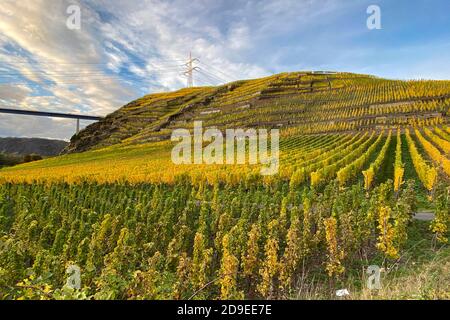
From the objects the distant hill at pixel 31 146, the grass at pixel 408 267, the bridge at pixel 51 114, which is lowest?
the grass at pixel 408 267

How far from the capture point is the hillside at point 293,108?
59.1 metres

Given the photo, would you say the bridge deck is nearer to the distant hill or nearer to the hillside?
the hillside

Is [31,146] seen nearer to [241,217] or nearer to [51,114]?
[51,114]

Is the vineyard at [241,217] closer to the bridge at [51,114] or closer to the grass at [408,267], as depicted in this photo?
the grass at [408,267]

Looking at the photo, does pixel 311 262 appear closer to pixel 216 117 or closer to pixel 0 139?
pixel 216 117

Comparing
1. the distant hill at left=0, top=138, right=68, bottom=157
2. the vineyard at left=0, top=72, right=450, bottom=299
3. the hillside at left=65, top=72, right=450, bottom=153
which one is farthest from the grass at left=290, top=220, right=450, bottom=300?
the distant hill at left=0, top=138, right=68, bottom=157

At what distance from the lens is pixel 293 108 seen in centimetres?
7575

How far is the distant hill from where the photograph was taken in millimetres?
161850

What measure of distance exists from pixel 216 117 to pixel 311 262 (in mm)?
73018

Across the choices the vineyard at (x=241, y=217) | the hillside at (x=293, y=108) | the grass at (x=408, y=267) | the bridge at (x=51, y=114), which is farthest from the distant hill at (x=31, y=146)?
the grass at (x=408, y=267)

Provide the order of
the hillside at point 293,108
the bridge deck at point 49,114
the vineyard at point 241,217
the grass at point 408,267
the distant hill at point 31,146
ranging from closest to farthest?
the grass at point 408,267 → the vineyard at point 241,217 → the hillside at point 293,108 → the bridge deck at point 49,114 → the distant hill at point 31,146

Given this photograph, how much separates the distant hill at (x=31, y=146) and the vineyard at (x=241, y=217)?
400 feet

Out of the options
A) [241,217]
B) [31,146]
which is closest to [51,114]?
[31,146]
